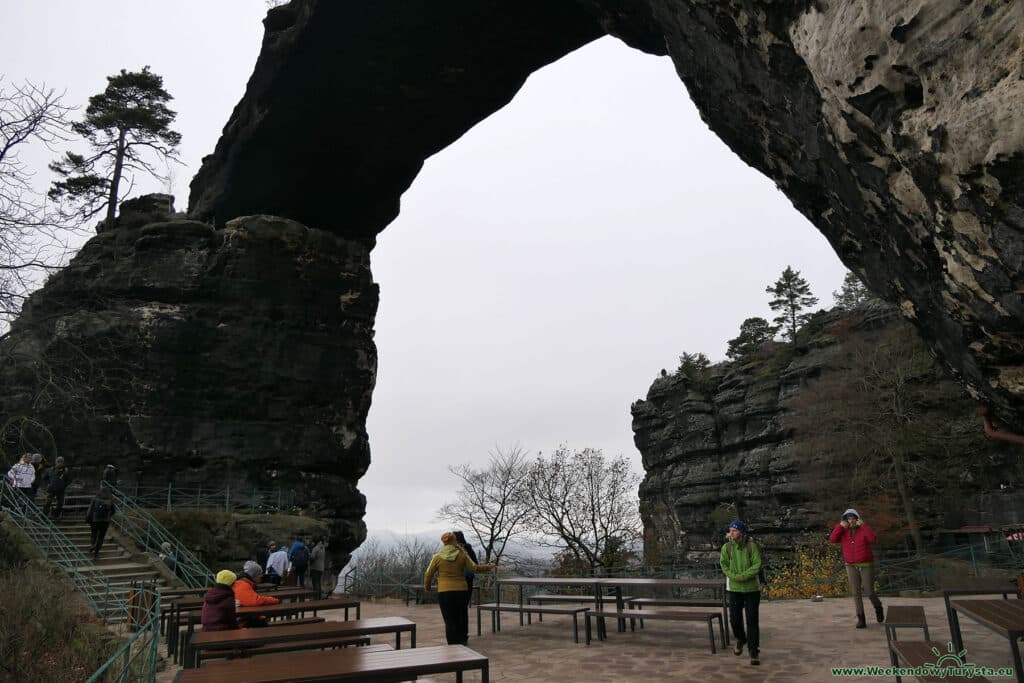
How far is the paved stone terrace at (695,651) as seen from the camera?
677 centimetres

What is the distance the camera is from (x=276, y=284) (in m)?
24.5

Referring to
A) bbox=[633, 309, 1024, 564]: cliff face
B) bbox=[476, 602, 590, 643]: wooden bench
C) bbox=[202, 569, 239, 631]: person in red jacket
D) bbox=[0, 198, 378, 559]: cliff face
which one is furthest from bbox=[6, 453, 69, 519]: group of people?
bbox=[633, 309, 1024, 564]: cliff face

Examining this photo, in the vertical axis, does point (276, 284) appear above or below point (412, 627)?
above

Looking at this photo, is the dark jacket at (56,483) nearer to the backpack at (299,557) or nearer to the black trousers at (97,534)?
the black trousers at (97,534)

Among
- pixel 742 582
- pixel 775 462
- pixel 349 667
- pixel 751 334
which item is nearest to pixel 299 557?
pixel 742 582

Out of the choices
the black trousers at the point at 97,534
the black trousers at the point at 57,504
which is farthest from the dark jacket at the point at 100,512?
the black trousers at the point at 57,504

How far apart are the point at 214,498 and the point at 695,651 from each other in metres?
18.6

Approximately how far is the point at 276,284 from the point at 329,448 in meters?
6.63

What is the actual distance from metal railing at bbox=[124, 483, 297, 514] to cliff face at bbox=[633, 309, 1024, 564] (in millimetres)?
20915

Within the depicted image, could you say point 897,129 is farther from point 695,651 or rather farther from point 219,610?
point 219,610

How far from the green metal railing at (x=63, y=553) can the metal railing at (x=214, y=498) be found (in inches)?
206

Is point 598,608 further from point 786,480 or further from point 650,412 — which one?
point 650,412

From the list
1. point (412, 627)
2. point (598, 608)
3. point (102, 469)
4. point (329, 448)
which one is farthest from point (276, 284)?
point (412, 627)

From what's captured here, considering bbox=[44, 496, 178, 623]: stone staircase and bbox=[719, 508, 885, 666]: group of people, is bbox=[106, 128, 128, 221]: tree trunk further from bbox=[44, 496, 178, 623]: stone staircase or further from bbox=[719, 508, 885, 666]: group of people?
bbox=[719, 508, 885, 666]: group of people
